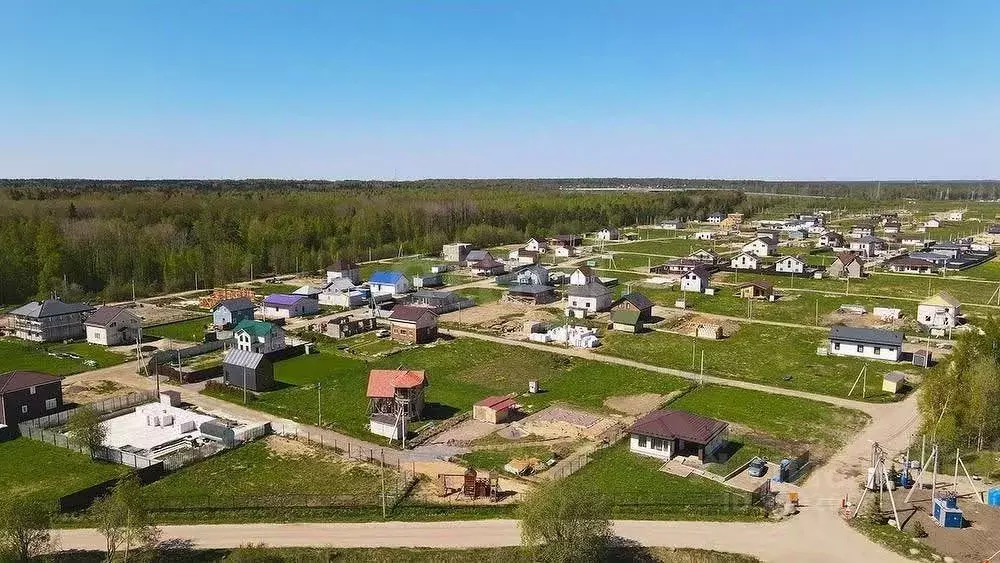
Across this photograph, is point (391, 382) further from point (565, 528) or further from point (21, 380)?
point (21, 380)

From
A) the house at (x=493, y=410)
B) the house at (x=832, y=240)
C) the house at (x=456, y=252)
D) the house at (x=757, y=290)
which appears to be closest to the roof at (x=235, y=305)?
the house at (x=493, y=410)

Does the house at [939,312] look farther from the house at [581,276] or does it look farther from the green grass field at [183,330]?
the green grass field at [183,330]

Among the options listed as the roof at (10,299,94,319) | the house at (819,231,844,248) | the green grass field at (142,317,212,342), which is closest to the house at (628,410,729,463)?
the green grass field at (142,317,212,342)

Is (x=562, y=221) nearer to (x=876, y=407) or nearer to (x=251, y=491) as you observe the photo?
(x=876, y=407)

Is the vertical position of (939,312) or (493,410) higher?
(939,312)

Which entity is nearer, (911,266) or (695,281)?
(695,281)

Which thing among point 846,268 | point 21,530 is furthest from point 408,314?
point 846,268
